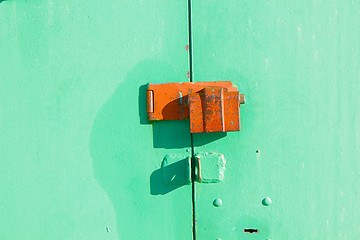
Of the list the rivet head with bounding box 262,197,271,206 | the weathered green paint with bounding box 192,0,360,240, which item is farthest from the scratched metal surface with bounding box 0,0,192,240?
the rivet head with bounding box 262,197,271,206

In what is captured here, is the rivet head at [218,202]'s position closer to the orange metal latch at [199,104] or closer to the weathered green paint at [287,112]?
the weathered green paint at [287,112]

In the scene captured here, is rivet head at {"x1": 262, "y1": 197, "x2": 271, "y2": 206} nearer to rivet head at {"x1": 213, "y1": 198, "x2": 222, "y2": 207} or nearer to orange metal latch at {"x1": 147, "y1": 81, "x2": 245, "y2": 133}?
rivet head at {"x1": 213, "y1": 198, "x2": 222, "y2": 207}

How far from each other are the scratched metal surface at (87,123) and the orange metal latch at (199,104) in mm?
33

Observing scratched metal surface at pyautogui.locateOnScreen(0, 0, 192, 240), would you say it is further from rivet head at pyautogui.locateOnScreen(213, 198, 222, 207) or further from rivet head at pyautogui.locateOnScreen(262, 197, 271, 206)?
rivet head at pyautogui.locateOnScreen(262, 197, 271, 206)

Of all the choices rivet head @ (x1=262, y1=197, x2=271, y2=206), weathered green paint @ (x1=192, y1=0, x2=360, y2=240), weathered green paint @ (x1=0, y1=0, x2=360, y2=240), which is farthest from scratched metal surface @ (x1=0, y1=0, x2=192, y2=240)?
rivet head @ (x1=262, y1=197, x2=271, y2=206)

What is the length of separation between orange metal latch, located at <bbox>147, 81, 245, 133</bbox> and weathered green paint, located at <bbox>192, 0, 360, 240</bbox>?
5 cm

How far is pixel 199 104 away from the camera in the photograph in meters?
0.87

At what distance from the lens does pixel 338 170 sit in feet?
3.00

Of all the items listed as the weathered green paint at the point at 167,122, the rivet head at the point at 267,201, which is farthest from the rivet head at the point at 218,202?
the rivet head at the point at 267,201

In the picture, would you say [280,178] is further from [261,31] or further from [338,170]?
[261,31]

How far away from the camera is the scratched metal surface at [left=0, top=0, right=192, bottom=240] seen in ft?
3.05

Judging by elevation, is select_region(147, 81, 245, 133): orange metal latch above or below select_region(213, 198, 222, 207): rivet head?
above

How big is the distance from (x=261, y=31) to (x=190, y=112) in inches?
12.3

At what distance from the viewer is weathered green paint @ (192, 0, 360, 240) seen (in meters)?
0.90
